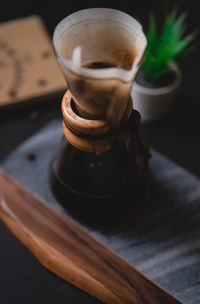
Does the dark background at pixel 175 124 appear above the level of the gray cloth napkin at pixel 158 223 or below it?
above

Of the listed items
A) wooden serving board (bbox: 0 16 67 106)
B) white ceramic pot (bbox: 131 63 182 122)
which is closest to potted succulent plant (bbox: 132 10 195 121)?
white ceramic pot (bbox: 131 63 182 122)

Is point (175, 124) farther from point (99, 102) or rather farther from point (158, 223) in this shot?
point (99, 102)

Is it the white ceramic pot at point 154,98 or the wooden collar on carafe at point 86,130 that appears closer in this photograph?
the wooden collar on carafe at point 86,130

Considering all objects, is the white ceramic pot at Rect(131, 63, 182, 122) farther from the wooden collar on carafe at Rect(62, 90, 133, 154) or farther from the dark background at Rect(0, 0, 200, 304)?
the wooden collar on carafe at Rect(62, 90, 133, 154)

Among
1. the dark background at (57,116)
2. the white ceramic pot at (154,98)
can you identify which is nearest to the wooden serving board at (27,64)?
the dark background at (57,116)

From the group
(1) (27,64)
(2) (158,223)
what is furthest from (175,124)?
(1) (27,64)

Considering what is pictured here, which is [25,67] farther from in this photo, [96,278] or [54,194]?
[96,278]

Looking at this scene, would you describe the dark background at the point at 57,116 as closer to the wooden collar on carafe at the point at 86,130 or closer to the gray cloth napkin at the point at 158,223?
the gray cloth napkin at the point at 158,223
